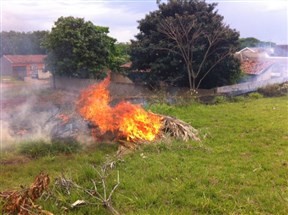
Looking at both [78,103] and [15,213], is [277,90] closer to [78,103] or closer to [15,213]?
[78,103]

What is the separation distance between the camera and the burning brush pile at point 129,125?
780cm

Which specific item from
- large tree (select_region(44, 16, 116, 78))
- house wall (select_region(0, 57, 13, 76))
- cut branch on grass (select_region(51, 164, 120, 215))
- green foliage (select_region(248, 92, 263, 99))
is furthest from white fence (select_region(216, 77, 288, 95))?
house wall (select_region(0, 57, 13, 76))

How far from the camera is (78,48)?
1836 centimetres

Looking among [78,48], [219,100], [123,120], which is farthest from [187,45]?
[123,120]

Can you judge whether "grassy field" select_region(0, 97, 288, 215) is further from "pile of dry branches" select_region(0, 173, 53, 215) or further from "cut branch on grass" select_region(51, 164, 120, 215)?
"pile of dry branches" select_region(0, 173, 53, 215)

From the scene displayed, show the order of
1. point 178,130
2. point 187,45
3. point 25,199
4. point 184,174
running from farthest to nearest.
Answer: point 187,45
point 178,130
point 184,174
point 25,199

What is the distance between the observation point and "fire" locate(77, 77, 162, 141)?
7.88 meters

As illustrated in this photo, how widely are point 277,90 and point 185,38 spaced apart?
18.8 ft

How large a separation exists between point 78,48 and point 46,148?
40.2 ft

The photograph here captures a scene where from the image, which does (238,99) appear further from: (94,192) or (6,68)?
(6,68)

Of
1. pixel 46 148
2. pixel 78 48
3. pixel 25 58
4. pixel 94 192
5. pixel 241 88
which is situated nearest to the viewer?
pixel 94 192

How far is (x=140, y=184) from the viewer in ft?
16.4

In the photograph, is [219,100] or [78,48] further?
[78,48]

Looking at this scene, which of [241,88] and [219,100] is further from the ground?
[241,88]
